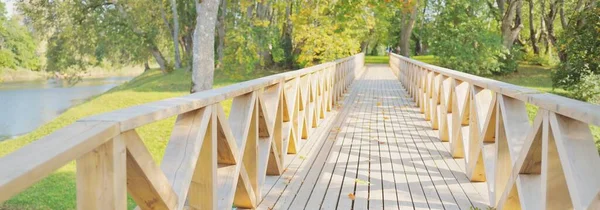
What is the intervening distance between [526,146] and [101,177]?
7.32 feet

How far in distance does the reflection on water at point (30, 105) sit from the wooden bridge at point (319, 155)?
13.9 metres

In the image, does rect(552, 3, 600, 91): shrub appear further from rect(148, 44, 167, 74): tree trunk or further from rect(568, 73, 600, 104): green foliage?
rect(148, 44, 167, 74): tree trunk

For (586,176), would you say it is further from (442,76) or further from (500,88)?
(442,76)

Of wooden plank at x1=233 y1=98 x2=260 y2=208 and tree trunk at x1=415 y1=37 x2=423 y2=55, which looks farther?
tree trunk at x1=415 y1=37 x2=423 y2=55

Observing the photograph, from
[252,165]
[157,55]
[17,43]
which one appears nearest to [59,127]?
[252,165]

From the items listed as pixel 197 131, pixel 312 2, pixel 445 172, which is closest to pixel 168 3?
pixel 312 2

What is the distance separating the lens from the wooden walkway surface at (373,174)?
4.24 m

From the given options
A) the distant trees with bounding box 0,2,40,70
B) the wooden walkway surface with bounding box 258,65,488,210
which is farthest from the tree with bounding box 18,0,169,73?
the wooden walkway surface with bounding box 258,65,488,210

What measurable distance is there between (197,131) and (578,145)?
5.38ft

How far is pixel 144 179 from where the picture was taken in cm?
203


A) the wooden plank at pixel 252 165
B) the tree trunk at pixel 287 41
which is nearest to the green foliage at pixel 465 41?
the tree trunk at pixel 287 41

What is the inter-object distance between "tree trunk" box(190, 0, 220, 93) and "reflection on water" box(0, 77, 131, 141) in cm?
830

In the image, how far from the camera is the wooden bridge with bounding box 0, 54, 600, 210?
1744 millimetres

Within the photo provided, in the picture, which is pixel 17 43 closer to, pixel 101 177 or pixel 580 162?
pixel 101 177
